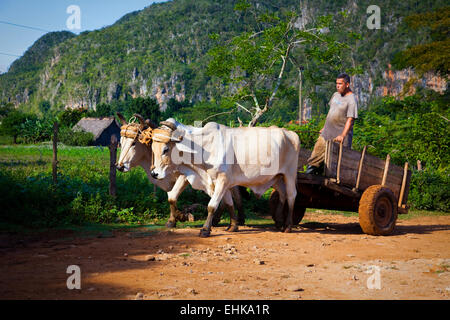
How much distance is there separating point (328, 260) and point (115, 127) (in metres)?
40.7

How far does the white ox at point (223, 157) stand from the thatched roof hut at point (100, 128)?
35327 millimetres

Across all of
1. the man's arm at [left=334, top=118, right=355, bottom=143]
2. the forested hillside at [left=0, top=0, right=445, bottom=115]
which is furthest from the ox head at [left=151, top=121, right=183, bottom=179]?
the forested hillside at [left=0, top=0, right=445, bottom=115]

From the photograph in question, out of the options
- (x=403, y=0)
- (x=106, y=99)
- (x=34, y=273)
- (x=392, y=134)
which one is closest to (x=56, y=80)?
(x=106, y=99)

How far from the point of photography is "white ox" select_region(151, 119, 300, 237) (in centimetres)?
768

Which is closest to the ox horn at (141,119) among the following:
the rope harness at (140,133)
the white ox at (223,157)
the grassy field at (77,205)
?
the rope harness at (140,133)

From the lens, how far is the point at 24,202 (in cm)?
881

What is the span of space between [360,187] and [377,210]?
44 centimetres

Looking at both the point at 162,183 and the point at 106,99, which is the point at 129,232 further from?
the point at 106,99

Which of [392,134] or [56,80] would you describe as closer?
[392,134]

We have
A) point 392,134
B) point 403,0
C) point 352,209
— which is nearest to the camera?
point 352,209

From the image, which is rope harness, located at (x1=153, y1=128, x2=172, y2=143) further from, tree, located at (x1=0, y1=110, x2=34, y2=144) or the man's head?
tree, located at (x1=0, y1=110, x2=34, y2=144)

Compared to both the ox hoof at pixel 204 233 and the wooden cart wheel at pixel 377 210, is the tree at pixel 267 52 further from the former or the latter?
the ox hoof at pixel 204 233

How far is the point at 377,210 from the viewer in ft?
25.5

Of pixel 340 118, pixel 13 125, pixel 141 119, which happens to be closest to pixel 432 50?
pixel 340 118
